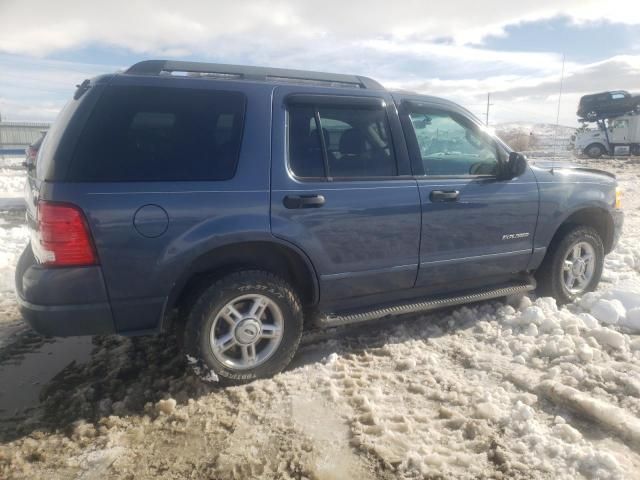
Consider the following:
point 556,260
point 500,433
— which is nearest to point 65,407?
point 500,433

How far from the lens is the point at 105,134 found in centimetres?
271

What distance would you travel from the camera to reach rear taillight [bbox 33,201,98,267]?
8.42ft

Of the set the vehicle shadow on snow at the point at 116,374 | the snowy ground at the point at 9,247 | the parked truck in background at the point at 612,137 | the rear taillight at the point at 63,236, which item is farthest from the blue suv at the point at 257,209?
the parked truck in background at the point at 612,137

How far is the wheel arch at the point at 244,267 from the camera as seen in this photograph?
2967 mm

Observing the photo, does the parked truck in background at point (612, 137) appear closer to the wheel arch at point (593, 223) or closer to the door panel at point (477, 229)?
the wheel arch at point (593, 223)

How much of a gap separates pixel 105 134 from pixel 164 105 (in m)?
0.38

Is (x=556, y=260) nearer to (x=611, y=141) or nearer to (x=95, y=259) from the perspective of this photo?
(x=95, y=259)

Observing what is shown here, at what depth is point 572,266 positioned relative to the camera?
4500 millimetres

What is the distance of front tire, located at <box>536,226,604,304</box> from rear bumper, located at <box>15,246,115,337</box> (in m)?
3.67

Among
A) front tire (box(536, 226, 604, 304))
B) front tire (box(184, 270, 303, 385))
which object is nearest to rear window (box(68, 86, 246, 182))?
front tire (box(184, 270, 303, 385))

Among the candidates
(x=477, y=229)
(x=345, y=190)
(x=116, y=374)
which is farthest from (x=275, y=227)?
(x=477, y=229)

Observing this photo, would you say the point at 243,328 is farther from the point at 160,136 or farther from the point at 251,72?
the point at 251,72

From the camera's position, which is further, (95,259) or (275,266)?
(275,266)

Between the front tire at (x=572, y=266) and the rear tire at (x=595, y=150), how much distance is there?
Answer: 30.3 metres
